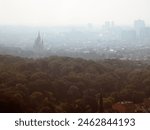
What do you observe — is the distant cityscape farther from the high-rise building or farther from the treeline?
the treeline

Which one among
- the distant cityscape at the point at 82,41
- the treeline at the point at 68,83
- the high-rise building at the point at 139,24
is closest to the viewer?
the treeline at the point at 68,83

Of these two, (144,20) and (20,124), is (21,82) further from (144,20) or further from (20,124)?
(144,20)

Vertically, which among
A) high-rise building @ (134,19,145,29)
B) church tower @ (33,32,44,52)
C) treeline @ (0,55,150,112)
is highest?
high-rise building @ (134,19,145,29)

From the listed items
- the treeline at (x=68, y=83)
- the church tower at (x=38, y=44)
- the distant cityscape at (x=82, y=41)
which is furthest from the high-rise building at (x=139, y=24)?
the church tower at (x=38, y=44)

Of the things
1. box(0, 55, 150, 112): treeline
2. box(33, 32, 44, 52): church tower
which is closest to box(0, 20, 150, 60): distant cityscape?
box(33, 32, 44, 52): church tower

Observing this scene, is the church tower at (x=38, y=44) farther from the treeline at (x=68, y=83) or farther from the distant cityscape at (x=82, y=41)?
the treeline at (x=68, y=83)

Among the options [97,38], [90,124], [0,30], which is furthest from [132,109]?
[0,30]

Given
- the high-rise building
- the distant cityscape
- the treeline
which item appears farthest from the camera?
the high-rise building
